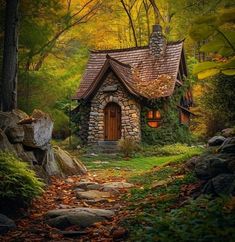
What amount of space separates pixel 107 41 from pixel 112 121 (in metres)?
10.6

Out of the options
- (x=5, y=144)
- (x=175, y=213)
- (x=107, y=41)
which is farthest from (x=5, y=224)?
(x=107, y=41)

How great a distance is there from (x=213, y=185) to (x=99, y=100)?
15.9 meters

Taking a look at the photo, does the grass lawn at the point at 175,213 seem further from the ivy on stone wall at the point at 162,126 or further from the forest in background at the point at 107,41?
the ivy on stone wall at the point at 162,126

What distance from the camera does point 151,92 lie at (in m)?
20.9

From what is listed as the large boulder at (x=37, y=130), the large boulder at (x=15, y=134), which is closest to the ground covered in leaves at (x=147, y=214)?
the large boulder at (x=37, y=130)

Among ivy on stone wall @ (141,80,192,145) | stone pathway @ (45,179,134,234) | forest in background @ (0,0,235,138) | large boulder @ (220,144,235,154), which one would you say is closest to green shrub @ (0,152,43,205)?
stone pathway @ (45,179,134,234)

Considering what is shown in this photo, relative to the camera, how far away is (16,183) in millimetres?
6629

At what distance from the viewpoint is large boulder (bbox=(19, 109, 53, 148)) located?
9.23 m

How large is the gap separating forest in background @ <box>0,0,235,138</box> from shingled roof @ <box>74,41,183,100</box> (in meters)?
1.40

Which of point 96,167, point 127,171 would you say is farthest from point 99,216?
point 96,167

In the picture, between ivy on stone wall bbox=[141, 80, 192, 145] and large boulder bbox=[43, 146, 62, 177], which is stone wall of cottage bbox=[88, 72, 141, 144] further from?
large boulder bbox=[43, 146, 62, 177]

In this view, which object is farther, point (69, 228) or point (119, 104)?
point (119, 104)

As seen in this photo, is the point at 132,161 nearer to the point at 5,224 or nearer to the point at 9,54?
the point at 9,54

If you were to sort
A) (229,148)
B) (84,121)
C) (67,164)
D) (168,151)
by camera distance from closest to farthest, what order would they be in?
(229,148)
(67,164)
(168,151)
(84,121)
